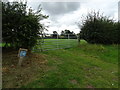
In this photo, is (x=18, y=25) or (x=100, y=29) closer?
(x=18, y=25)

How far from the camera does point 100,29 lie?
877 cm

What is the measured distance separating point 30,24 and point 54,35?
421cm

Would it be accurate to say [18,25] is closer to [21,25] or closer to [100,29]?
[21,25]

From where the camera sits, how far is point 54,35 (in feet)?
26.1

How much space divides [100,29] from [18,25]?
8096 millimetres

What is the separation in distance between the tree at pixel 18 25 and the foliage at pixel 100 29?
271 inches

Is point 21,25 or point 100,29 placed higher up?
point 100,29

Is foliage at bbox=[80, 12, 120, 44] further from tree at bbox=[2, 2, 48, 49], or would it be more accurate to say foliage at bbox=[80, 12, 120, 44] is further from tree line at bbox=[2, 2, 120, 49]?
tree at bbox=[2, 2, 48, 49]

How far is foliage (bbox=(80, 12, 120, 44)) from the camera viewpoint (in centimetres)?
879

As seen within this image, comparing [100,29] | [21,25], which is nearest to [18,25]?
[21,25]

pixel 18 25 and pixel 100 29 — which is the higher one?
pixel 100 29

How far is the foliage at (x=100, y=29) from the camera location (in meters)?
8.79

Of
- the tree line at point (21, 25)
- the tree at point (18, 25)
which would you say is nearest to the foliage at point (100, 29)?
the tree line at point (21, 25)

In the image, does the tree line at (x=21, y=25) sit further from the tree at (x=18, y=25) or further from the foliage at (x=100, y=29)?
the foliage at (x=100, y=29)
